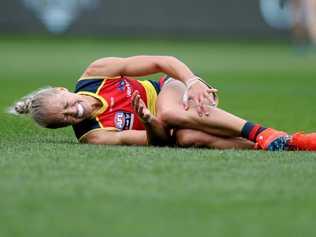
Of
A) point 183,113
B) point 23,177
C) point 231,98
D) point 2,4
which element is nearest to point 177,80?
point 183,113

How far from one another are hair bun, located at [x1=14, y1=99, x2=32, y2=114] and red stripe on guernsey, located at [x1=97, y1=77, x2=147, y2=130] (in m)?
0.39

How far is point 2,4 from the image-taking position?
20.6 m

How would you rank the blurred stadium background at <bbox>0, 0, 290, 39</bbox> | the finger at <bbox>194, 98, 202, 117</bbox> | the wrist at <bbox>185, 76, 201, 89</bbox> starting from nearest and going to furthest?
1. the finger at <bbox>194, 98, 202, 117</bbox>
2. the wrist at <bbox>185, 76, 201, 89</bbox>
3. the blurred stadium background at <bbox>0, 0, 290, 39</bbox>

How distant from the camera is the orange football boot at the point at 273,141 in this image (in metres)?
5.59

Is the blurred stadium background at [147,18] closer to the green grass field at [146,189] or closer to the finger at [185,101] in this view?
the green grass field at [146,189]

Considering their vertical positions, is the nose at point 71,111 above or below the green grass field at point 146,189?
above

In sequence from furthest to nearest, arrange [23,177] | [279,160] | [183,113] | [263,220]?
[183,113]
[279,160]
[23,177]
[263,220]

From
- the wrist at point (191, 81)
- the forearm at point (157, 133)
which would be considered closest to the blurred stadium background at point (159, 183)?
the forearm at point (157, 133)

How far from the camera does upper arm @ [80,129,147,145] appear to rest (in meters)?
5.80

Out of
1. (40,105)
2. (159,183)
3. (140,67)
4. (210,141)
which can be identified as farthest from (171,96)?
(159,183)

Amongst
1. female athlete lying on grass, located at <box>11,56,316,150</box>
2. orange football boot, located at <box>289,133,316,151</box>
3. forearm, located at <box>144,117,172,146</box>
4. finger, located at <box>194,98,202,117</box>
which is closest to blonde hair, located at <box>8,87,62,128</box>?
female athlete lying on grass, located at <box>11,56,316,150</box>

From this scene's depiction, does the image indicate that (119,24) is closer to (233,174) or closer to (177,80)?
(177,80)

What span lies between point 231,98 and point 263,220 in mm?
7107

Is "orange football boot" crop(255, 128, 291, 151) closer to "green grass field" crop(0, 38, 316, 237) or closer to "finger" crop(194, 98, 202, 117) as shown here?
"green grass field" crop(0, 38, 316, 237)
